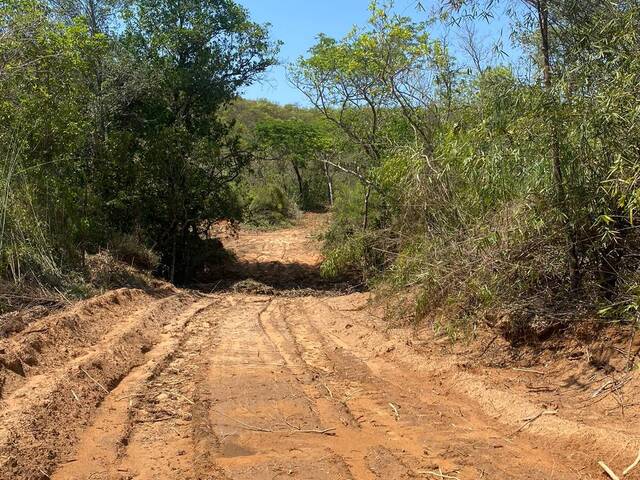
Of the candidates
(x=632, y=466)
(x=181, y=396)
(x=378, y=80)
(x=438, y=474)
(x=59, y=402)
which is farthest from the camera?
(x=378, y=80)

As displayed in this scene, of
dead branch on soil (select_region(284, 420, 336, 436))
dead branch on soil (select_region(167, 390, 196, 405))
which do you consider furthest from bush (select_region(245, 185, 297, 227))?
dead branch on soil (select_region(284, 420, 336, 436))

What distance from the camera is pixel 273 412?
461 cm

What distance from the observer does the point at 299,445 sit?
392 cm

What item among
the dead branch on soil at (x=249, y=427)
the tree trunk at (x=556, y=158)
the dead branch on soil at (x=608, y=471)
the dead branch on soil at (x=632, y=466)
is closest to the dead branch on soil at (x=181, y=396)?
the dead branch on soil at (x=249, y=427)

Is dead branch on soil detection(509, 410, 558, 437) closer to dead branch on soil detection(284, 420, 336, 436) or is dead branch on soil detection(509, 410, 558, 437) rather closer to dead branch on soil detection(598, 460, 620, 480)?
dead branch on soil detection(598, 460, 620, 480)

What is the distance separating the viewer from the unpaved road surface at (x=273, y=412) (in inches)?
141

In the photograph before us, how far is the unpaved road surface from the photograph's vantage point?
3.59m

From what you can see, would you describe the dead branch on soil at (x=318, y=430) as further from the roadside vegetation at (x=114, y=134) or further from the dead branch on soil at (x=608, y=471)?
the roadside vegetation at (x=114, y=134)

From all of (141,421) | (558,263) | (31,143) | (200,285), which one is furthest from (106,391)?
(200,285)

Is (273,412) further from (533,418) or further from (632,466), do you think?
(632,466)

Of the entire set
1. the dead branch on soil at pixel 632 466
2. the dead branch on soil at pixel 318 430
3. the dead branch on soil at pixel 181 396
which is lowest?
the dead branch on soil at pixel 181 396

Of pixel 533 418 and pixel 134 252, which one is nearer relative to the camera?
pixel 533 418

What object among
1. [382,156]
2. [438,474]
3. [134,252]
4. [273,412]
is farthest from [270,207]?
[438,474]

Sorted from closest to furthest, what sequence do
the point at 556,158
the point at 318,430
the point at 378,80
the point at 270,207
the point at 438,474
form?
the point at 438,474
the point at 318,430
the point at 556,158
the point at 378,80
the point at 270,207
